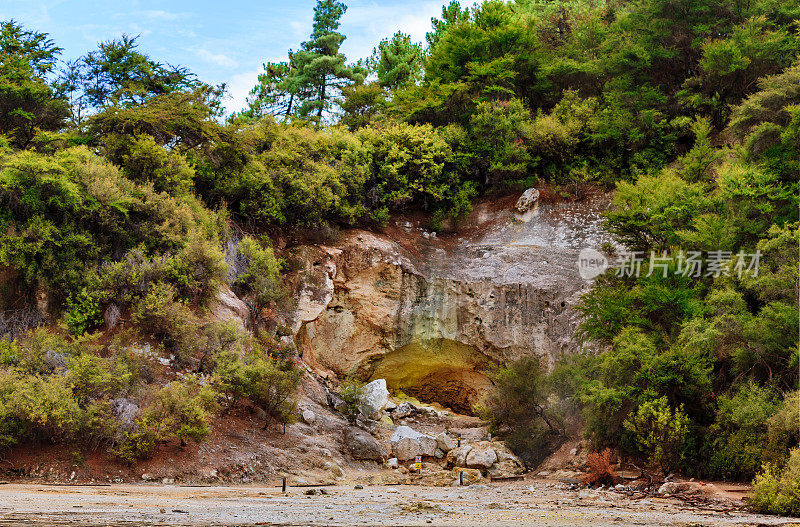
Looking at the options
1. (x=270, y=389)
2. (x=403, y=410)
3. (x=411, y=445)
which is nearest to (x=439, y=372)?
(x=403, y=410)

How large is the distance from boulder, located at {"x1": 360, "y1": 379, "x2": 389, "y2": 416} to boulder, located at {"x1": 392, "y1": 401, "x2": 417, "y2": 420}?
1210mm

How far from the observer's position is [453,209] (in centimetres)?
2909

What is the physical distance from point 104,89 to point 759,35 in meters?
25.7

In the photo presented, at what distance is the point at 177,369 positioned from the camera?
17891 millimetres

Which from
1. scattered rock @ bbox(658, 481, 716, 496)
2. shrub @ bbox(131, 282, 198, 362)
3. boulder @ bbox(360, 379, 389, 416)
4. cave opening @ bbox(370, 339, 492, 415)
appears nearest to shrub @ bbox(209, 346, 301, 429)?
shrub @ bbox(131, 282, 198, 362)

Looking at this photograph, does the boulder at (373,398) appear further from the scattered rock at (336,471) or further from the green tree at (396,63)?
the green tree at (396,63)

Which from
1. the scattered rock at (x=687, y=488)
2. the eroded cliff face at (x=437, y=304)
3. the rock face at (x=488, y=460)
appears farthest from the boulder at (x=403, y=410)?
the scattered rock at (x=687, y=488)

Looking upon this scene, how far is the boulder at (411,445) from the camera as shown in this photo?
20.4 meters

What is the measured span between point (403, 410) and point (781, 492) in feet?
46.5

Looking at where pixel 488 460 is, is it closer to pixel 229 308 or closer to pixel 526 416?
pixel 526 416

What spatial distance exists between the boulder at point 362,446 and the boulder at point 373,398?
1790 millimetres

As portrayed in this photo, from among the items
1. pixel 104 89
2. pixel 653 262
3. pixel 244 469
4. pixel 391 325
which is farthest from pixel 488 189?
pixel 244 469

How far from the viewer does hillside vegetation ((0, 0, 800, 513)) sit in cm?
1593

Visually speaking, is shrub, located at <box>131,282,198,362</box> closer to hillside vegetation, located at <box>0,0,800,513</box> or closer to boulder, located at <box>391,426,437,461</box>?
hillside vegetation, located at <box>0,0,800,513</box>
